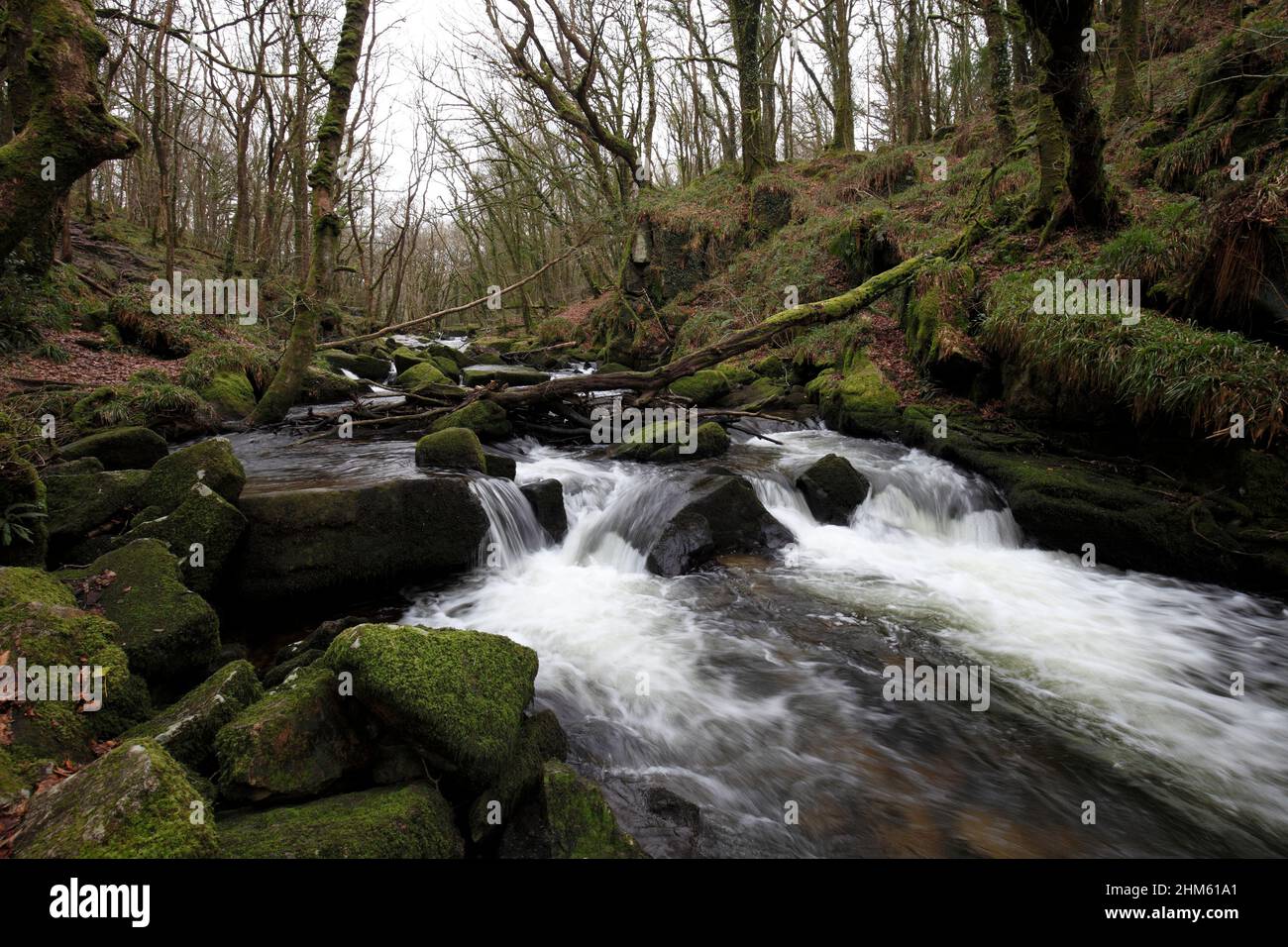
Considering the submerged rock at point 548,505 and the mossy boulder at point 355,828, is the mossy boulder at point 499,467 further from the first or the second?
the mossy boulder at point 355,828

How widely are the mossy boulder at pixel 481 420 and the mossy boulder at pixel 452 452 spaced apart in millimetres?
1771

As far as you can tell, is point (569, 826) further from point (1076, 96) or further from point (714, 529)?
point (1076, 96)

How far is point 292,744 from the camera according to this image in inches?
103

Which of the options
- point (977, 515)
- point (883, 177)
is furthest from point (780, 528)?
point (883, 177)

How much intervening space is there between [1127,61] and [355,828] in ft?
55.2

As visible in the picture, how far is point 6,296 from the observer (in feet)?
30.6

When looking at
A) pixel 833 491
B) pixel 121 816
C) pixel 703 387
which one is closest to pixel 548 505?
pixel 833 491

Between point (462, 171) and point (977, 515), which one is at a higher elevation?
point (462, 171)

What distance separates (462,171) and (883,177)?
19356 millimetres

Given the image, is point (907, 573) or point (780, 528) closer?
point (907, 573)

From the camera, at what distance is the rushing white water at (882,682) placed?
10.7 ft

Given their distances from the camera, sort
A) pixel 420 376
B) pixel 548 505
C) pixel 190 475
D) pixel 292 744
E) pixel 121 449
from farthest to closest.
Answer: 1. pixel 420 376
2. pixel 548 505
3. pixel 121 449
4. pixel 190 475
5. pixel 292 744
